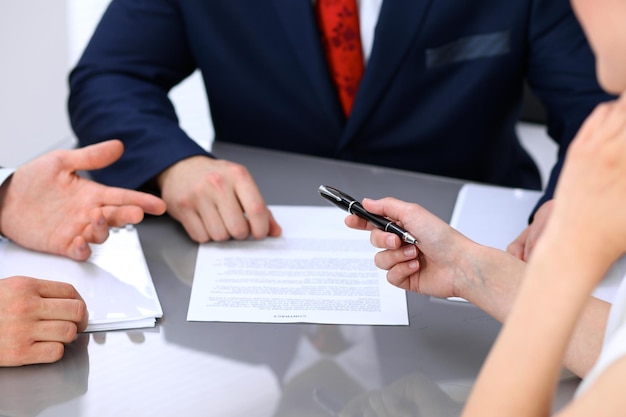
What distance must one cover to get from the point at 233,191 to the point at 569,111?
70 centimetres

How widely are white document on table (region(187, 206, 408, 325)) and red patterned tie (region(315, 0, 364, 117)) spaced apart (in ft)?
1.43

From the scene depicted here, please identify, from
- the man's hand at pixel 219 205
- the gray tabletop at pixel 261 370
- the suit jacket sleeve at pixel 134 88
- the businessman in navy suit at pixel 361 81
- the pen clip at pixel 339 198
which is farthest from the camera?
the businessman in navy suit at pixel 361 81

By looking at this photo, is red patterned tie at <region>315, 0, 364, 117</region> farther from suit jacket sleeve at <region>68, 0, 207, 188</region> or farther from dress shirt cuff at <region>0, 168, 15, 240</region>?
dress shirt cuff at <region>0, 168, 15, 240</region>

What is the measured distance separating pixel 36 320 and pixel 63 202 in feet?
1.07

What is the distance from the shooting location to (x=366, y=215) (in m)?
1.17

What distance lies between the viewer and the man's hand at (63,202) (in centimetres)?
130

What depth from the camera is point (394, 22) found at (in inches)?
65.1

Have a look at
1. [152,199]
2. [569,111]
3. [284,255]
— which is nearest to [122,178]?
[152,199]

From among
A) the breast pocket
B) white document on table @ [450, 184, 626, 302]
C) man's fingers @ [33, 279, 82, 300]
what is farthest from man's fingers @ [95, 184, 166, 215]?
the breast pocket

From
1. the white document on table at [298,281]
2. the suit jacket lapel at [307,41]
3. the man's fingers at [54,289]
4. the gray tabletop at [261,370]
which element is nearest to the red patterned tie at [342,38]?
the suit jacket lapel at [307,41]

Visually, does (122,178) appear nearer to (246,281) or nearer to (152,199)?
(152,199)

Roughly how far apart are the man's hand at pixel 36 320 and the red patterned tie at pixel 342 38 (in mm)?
814

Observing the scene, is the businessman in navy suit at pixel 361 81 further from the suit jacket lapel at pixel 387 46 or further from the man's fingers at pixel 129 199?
the man's fingers at pixel 129 199

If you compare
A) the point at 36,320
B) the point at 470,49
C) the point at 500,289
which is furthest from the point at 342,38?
the point at 36,320
